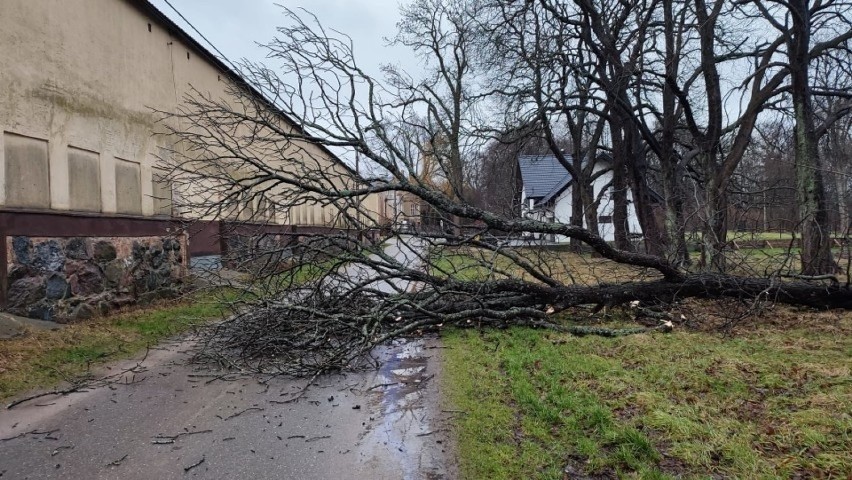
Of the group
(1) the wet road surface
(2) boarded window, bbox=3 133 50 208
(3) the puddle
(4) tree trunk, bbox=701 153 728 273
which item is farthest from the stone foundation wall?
(4) tree trunk, bbox=701 153 728 273

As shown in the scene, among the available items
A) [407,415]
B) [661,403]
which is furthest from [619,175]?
[407,415]

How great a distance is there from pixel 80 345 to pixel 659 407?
6.55 m

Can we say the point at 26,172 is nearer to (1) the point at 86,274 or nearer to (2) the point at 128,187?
(1) the point at 86,274

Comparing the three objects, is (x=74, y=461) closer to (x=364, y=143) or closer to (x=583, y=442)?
(x=583, y=442)

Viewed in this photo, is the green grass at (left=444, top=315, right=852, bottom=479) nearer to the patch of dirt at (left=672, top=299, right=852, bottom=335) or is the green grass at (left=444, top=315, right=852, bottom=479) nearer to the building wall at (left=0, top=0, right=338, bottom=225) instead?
the patch of dirt at (left=672, top=299, right=852, bottom=335)

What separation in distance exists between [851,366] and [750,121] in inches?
356

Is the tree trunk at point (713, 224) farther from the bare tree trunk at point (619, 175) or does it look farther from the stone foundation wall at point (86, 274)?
the stone foundation wall at point (86, 274)

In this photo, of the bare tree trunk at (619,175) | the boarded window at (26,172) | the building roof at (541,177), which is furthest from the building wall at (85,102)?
the building roof at (541,177)

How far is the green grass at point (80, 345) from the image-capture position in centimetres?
533

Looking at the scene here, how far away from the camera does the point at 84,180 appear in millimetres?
8094

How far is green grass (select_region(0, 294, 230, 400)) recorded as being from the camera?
5.33 m

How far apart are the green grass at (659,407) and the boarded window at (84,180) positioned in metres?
6.20

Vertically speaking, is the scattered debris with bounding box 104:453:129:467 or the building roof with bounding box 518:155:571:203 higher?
the building roof with bounding box 518:155:571:203

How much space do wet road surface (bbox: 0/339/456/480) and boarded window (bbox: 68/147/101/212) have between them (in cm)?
368
